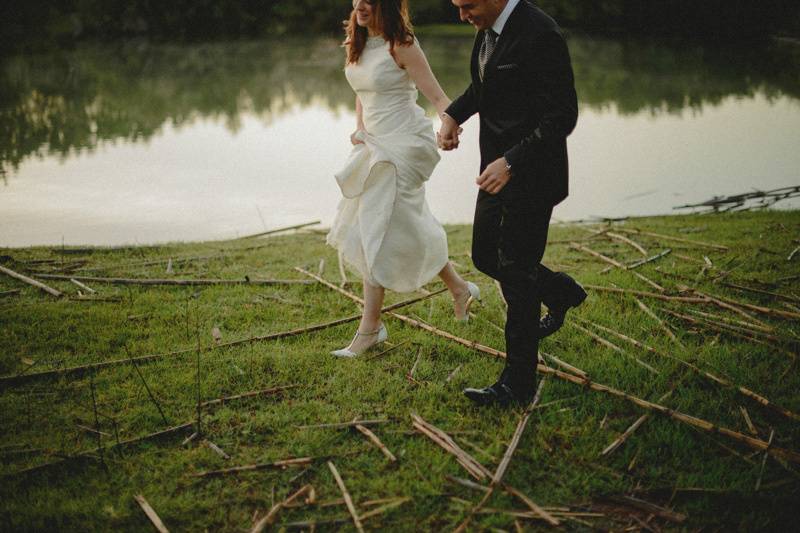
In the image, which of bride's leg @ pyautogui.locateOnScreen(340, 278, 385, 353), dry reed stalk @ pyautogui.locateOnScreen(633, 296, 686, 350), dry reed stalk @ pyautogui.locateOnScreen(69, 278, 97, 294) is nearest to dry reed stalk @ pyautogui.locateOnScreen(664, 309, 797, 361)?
dry reed stalk @ pyautogui.locateOnScreen(633, 296, 686, 350)

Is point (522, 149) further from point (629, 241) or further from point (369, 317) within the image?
point (629, 241)

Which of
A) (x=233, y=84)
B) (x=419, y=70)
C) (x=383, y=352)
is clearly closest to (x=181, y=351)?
(x=383, y=352)

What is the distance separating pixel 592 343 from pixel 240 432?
2.56 meters

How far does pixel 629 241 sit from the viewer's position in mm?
7188

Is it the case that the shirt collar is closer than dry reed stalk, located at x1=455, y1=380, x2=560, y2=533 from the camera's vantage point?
No

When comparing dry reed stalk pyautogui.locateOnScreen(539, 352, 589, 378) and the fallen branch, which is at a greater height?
dry reed stalk pyautogui.locateOnScreen(539, 352, 589, 378)

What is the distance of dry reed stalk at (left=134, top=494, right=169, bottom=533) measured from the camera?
9.51ft

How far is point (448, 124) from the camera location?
387 cm

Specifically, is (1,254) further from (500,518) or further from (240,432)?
(500,518)

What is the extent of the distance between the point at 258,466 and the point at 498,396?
4.66 feet

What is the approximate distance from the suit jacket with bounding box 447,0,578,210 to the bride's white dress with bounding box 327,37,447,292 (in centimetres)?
97

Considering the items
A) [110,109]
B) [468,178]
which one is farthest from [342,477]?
[110,109]

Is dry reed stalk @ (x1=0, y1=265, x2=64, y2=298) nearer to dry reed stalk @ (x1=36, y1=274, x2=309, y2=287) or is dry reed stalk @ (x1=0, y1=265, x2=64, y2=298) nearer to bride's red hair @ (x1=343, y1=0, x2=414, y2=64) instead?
dry reed stalk @ (x1=36, y1=274, x2=309, y2=287)

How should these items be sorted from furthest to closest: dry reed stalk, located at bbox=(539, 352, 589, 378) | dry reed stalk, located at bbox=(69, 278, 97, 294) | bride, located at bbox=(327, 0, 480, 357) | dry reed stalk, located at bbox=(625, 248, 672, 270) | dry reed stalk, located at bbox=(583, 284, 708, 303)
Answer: dry reed stalk, located at bbox=(625, 248, 672, 270), dry reed stalk, located at bbox=(69, 278, 97, 294), dry reed stalk, located at bbox=(583, 284, 708, 303), bride, located at bbox=(327, 0, 480, 357), dry reed stalk, located at bbox=(539, 352, 589, 378)
